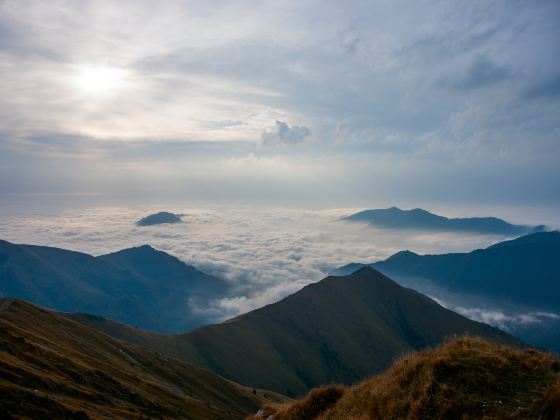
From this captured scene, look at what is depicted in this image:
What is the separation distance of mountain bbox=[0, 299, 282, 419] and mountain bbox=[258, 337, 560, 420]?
790 inches

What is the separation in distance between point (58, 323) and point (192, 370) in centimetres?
4738

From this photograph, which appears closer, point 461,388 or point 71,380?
point 461,388

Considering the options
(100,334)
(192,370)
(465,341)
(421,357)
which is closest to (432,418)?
(421,357)

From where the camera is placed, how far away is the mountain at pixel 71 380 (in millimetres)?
29953

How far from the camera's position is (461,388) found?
58.7ft

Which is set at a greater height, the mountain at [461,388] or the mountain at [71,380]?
the mountain at [461,388]

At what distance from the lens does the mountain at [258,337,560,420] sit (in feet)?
53.5

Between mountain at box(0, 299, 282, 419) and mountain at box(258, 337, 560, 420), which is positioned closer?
mountain at box(258, 337, 560, 420)

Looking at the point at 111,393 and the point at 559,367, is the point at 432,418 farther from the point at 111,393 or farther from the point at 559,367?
the point at 111,393

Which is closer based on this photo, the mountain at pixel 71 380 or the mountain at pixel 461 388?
the mountain at pixel 461 388

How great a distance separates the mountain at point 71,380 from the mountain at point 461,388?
790 inches

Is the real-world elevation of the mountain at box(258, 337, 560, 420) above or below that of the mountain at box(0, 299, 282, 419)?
above

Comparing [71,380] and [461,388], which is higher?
[461,388]

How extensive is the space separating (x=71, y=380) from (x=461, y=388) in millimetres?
40962
